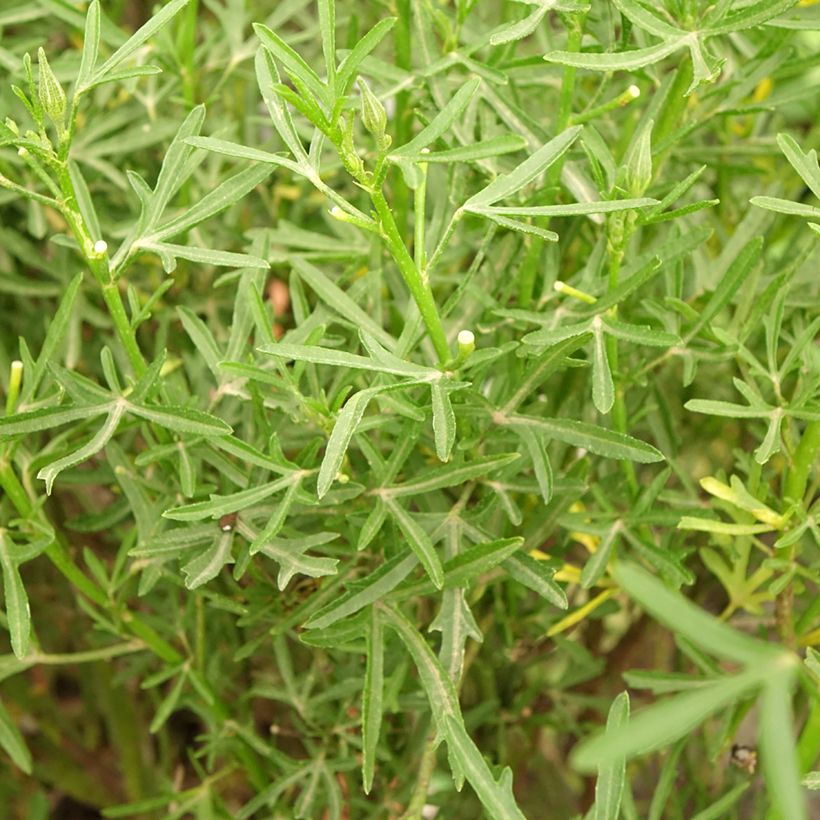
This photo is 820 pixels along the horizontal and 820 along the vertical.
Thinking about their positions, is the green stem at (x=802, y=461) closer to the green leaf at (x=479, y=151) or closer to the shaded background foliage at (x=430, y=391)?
the shaded background foliage at (x=430, y=391)

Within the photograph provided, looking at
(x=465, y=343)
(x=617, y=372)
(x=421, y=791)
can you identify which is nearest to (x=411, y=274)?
(x=465, y=343)

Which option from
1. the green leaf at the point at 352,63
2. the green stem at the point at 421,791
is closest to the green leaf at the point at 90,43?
the green leaf at the point at 352,63

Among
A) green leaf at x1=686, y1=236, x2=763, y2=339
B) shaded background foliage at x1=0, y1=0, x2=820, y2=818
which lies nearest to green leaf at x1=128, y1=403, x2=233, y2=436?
shaded background foliage at x1=0, y1=0, x2=820, y2=818

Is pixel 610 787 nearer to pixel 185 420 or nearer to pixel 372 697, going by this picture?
pixel 372 697

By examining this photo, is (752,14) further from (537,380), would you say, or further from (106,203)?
(106,203)

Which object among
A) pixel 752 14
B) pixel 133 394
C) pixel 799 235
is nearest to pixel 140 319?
pixel 133 394

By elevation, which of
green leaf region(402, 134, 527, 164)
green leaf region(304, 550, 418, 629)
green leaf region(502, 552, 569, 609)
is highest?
green leaf region(402, 134, 527, 164)

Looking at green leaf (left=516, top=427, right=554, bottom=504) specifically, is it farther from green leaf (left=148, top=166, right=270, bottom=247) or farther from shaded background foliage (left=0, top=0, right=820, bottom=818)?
green leaf (left=148, top=166, right=270, bottom=247)
